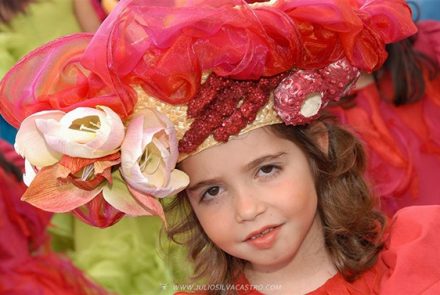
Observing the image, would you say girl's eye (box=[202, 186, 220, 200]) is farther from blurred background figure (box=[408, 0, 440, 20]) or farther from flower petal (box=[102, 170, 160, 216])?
blurred background figure (box=[408, 0, 440, 20])

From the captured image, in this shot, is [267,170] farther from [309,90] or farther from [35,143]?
[35,143]

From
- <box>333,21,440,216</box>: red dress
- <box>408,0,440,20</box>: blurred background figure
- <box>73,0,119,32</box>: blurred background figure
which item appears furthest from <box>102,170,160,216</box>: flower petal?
<box>408,0,440,20</box>: blurred background figure

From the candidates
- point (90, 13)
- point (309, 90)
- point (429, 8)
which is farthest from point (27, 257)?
point (429, 8)

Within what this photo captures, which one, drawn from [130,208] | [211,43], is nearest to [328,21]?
[211,43]

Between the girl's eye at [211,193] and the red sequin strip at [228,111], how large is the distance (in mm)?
89

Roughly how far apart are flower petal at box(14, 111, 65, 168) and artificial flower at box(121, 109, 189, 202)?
0.41 ft

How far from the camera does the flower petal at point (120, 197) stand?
5.34ft

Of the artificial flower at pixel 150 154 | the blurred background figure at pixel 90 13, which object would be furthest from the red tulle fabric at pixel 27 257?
the blurred background figure at pixel 90 13

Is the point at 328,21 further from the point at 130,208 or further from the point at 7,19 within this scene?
the point at 7,19

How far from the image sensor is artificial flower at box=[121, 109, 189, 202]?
4.99 ft

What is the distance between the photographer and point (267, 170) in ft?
5.49

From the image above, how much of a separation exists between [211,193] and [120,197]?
0.58 feet

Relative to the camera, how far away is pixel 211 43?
1.53 meters

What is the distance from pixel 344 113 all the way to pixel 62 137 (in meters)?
1.33
